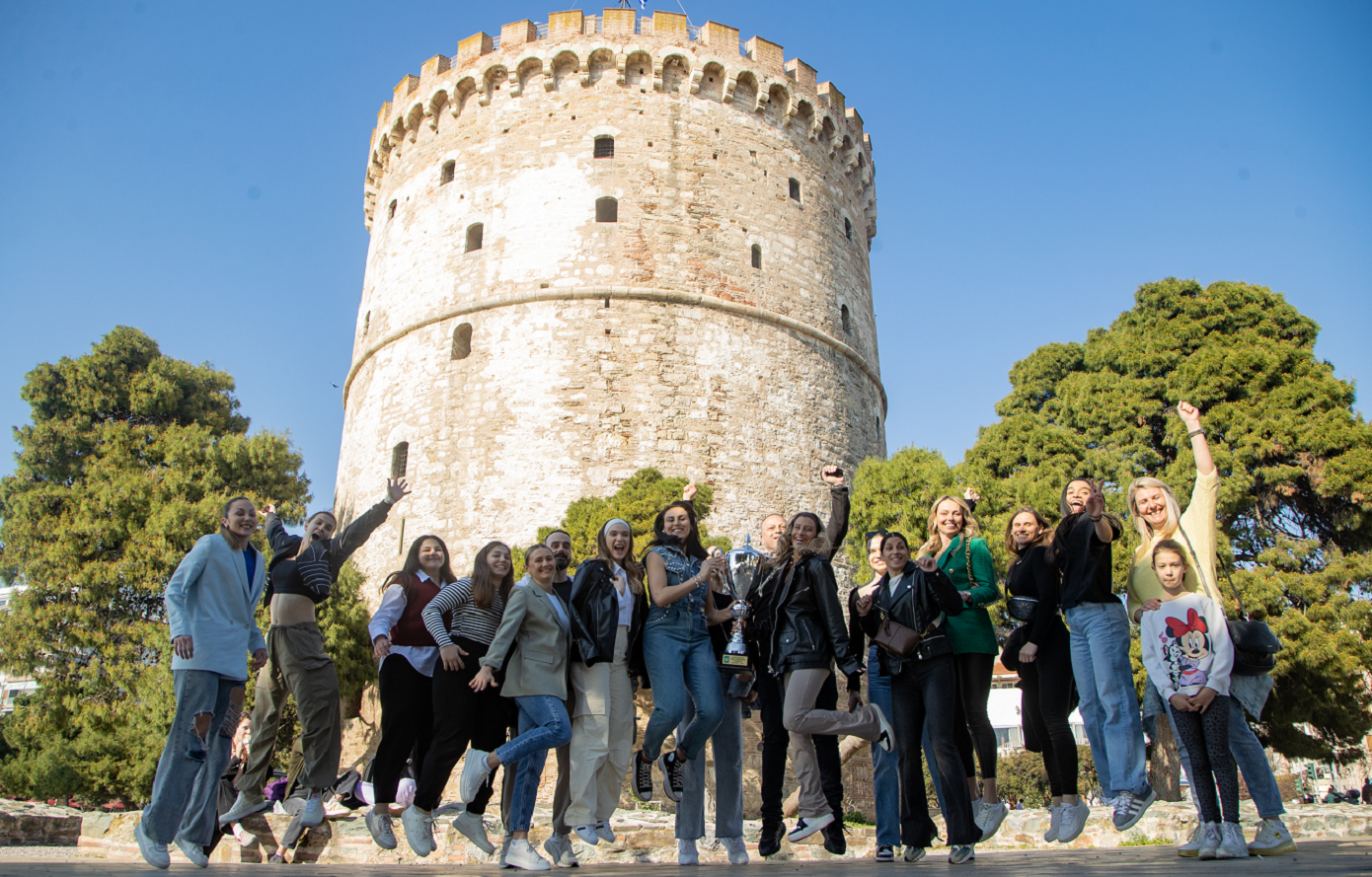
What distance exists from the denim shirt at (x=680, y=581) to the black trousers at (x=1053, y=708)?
1.53 metres

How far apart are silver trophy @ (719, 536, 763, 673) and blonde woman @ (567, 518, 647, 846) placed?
1.47 ft

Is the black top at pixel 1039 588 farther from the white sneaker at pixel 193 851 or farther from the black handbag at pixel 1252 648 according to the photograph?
the white sneaker at pixel 193 851

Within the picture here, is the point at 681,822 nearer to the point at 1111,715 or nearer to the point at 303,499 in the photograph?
the point at 1111,715

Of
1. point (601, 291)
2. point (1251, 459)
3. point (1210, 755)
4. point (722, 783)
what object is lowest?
point (722, 783)

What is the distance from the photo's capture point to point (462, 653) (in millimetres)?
4492

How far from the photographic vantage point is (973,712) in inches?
172

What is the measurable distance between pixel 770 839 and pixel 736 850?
17cm

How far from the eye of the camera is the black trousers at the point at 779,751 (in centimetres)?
435

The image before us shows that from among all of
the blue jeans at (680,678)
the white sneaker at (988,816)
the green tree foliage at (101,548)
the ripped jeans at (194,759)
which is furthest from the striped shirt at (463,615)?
the green tree foliage at (101,548)

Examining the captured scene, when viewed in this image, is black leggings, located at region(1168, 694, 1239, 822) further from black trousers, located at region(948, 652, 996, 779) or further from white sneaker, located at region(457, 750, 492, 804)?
white sneaker, located at region(457, 750, 492, 804)

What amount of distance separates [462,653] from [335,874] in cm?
123

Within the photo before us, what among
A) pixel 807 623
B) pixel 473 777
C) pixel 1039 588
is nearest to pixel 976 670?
pixel 1039 588

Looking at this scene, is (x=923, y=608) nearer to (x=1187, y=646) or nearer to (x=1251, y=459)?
(x=1187, y=646)

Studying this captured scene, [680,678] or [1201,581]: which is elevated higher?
[1201,581]
